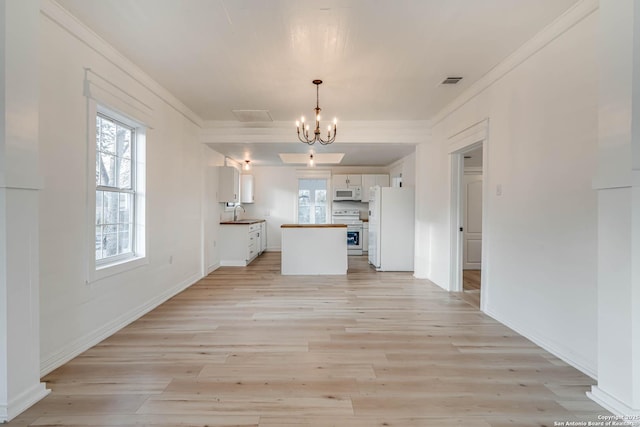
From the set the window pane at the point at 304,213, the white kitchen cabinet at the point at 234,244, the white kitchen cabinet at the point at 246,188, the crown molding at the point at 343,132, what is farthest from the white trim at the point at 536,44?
the white kitchen cabinet at the point at 246,188

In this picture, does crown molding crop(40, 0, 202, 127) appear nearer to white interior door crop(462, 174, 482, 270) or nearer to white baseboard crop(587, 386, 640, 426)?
white baseboard crop(587, 386, 640, 426)

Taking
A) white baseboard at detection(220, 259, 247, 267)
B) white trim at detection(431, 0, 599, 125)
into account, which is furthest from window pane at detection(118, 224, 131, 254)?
white trim at detection(431, 0, 599, 125)

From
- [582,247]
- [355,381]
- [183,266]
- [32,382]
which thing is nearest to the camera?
[32,382]

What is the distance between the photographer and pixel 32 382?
1.83 metres

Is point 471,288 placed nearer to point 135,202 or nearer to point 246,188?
point 135,202

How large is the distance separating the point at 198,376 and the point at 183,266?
263 cm

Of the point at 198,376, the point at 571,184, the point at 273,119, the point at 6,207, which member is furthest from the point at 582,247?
the point at 273,119

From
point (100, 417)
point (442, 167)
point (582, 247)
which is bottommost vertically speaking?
point (100, 417)

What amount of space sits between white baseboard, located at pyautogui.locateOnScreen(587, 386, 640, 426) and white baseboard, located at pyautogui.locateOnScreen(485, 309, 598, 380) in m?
0.31

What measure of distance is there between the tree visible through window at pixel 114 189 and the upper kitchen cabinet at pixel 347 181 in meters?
5.30

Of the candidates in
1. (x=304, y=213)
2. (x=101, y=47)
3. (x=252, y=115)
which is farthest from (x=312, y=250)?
(x=101, y=47)

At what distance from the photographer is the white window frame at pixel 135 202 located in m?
2.58

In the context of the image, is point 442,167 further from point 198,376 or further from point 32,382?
point 32,382

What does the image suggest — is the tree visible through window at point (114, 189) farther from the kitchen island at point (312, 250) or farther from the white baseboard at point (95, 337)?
the kitchen island at point (312, 250)
